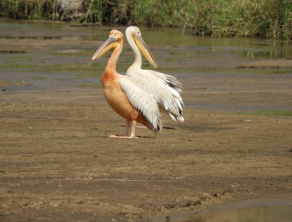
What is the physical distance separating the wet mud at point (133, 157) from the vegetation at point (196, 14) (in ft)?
43.2

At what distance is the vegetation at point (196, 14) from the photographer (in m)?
25.7

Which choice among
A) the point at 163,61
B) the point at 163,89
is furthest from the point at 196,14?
the point at 163,89

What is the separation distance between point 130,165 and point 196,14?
888 inches

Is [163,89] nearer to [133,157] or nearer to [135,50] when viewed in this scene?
[135,50]

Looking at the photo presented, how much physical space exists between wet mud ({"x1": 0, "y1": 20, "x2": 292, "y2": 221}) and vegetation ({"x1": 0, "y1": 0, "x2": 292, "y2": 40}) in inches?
518

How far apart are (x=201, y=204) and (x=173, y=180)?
1.98 ft

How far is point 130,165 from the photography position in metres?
6.50

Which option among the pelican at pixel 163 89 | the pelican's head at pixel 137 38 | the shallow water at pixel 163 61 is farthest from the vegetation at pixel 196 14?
the pelican at pixel 163 89

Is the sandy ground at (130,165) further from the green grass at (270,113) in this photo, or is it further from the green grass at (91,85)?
the green grass at (91,85)

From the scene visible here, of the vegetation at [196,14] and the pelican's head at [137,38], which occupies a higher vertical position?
the pelican's head at [137,38]

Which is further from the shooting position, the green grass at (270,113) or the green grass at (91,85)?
the green grass at (91,85)

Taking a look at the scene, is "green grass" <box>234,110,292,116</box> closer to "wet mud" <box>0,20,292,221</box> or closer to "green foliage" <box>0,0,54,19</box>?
"wet mud" <box>0,20,292,221</box>

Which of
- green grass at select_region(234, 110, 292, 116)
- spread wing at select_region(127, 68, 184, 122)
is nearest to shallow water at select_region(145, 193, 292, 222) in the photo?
spread wing at select_region(127, 68, 184, 122)

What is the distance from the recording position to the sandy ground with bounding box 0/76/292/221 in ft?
17.1
